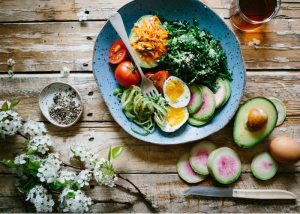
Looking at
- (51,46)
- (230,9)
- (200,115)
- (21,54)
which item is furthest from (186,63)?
(21,54)

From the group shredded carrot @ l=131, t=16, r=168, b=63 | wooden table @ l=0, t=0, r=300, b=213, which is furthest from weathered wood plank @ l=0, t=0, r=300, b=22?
shredded carrot @ l=131, t=16, r=168, b=63

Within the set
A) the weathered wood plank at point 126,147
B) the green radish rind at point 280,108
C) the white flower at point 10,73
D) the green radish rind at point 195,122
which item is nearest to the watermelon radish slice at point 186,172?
the weathered wood plank at point 126,147

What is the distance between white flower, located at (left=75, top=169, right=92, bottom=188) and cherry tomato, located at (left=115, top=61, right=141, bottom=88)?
455 mm

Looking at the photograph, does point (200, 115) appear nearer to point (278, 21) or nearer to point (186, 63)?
point (186, 63)

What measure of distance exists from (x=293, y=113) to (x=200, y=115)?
495mm

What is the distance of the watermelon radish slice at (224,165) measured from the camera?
6.19 ft

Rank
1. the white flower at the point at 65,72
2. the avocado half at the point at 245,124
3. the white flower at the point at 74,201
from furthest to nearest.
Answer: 1. the white flower at the point at 65,72
2. the avocado half at the point at 245,124
3. the white flower at the point at 74,201

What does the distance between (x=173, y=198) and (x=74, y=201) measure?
485 millimetres

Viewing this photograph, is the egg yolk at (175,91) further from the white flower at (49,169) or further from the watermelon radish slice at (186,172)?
the white flower at (49,169)

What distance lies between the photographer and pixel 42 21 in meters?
2.03

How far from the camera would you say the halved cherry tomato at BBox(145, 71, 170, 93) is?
6.21 ft

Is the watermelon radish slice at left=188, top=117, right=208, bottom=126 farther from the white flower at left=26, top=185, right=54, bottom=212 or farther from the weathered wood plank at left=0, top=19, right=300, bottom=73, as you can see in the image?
the white flower at left=26, top=185, right=54, bottom=212

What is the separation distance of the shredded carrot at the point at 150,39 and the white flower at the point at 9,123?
2.10 ft

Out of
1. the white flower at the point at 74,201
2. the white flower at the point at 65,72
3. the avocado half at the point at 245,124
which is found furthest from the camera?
the white flower at the point at 65,72
